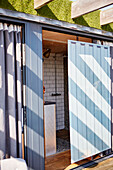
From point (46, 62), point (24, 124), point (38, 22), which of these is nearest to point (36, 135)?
point (24, 124)

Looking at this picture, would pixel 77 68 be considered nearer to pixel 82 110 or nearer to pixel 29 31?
pixel 82 110

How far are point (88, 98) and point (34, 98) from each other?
1206mm

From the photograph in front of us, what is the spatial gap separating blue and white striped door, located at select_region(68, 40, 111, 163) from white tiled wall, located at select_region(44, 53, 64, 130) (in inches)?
99.0

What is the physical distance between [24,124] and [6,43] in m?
1.11

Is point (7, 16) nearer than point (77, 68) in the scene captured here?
Yes

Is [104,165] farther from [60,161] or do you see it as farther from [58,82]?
[58,82]

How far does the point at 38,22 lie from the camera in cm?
283

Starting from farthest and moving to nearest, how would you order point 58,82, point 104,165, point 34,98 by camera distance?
point 58,82 < point 104,165 < point 34,98

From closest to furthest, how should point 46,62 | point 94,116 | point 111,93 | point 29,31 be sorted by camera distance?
point 29,31
point 94,116
point 111,93
point 46,62

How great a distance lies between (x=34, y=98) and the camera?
9.18ft

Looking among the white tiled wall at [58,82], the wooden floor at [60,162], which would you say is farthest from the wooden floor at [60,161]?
the white tiled wall at [58,82]

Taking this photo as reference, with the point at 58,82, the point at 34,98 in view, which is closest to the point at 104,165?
the point at 34,98

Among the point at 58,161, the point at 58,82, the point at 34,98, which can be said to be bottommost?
the point at 58,161

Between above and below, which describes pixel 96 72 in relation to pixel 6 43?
below
